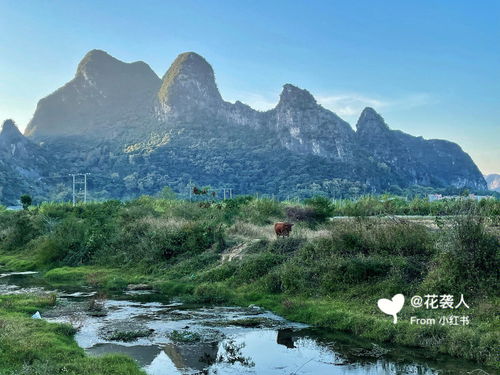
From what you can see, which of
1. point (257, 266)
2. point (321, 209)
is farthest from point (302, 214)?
point (257, 266)

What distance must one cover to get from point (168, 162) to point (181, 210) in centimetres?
11466

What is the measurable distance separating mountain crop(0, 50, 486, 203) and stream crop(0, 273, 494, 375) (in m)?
97.7

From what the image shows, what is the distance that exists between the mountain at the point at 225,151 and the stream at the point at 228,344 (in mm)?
97662

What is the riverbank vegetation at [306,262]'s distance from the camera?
13039mm

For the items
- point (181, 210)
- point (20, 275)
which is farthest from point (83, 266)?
point (181, 210)

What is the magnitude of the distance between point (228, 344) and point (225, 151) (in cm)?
14325

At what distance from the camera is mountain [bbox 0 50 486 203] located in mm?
132750

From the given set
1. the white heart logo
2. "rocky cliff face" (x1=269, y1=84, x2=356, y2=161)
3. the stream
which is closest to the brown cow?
the stream

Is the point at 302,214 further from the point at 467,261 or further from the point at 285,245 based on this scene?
the point at 467,261

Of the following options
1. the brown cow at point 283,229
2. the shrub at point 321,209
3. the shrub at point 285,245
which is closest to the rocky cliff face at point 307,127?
the shrub at point 321,209

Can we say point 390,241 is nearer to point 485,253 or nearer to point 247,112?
point 485,253

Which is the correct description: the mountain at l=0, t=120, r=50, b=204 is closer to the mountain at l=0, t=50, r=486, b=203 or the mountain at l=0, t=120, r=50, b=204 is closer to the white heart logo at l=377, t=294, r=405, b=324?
the mountain at l=0, t=50, r=486, b=203

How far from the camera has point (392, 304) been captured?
13.6 meters

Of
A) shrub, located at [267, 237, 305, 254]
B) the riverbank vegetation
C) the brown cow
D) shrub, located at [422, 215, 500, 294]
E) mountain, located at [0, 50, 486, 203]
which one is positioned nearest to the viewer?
the riverbank vegetation
